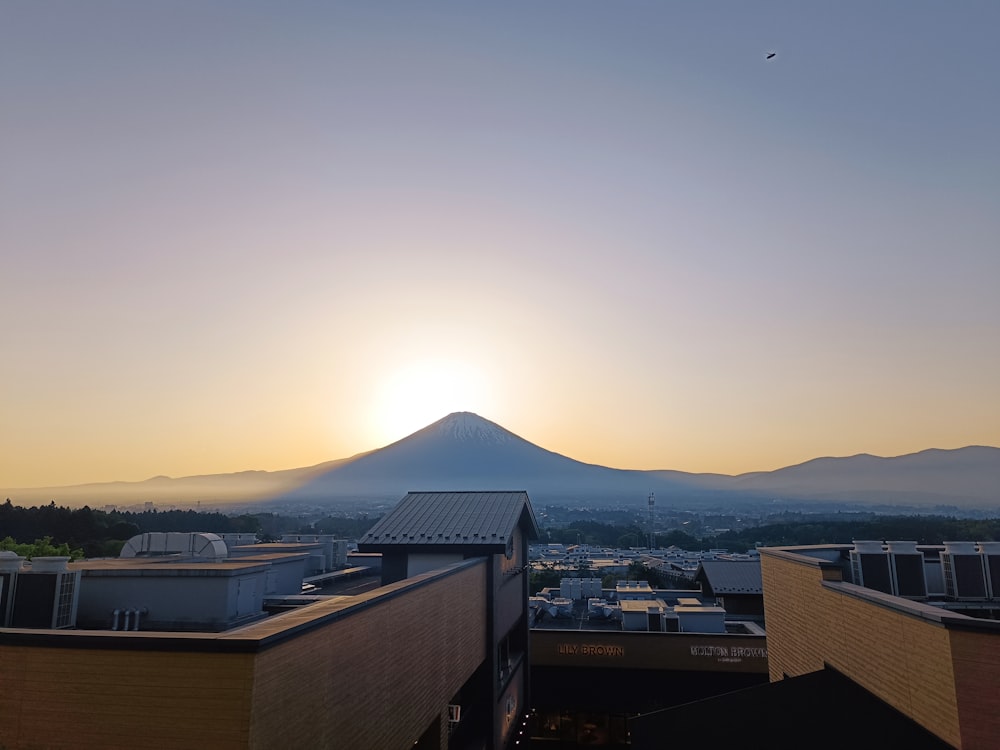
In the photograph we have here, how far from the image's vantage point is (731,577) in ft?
129

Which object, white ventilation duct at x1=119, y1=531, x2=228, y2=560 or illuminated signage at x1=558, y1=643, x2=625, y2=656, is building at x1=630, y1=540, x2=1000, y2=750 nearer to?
illuminated signage at x1=558, y1=643, x2=625, y2=656

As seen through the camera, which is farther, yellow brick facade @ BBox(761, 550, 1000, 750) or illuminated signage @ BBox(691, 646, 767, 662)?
illuminated signage @ BBox(691, 646, 767, 662)

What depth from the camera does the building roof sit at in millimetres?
37625

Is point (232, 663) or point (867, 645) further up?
point (232, 663)

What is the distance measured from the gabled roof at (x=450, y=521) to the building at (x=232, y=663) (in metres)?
2.06

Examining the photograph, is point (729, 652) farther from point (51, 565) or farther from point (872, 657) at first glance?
point (51, 565)

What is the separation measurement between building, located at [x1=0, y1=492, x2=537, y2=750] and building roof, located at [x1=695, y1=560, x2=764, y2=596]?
79.6 feet

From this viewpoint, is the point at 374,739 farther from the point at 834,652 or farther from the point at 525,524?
the point at 525,524

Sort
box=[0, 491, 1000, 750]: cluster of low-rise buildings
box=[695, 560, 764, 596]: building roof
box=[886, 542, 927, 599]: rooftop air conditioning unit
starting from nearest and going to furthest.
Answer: box=[0, 491, 1000, 750]: cluster of low-rise buildings → box=[886, 542, 927, 599]: rooftop air conditioning unit → box=[695, 560, 764, 596]: building roof

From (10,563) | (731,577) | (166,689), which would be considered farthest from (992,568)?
(731,577)

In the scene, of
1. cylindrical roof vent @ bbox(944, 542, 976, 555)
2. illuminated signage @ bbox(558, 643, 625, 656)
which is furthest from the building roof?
cylindrical roof vent @ bbox(944, 542, 976, 555)

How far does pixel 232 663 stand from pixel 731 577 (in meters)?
37.6

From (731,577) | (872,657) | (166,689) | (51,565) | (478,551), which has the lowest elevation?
(731,577)

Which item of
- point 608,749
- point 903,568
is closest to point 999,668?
point 903,568
